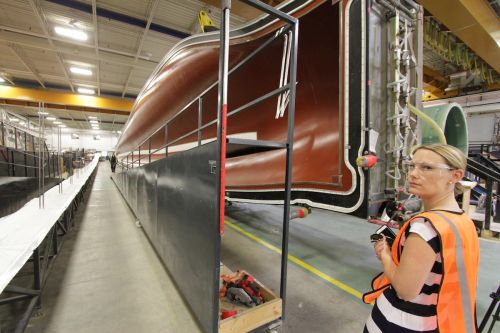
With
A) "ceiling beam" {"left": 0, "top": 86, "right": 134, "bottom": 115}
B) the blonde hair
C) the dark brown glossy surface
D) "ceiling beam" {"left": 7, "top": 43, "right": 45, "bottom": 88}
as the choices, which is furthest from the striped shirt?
"ceiling beam" {"left": 0, "top": 86, "right": 134, "bottom": 115}

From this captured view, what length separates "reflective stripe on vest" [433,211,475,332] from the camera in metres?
0.76

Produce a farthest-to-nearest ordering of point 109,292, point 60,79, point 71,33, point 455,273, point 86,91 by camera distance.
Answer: point 86,91, point 60,79, point 71,33, point 109,292, point 455,273

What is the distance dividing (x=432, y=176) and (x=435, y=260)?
0.98 feet

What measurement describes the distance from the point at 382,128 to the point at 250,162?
166 centimetres

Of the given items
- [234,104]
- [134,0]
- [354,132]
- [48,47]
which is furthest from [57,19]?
[354,132]

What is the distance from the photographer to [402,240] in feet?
2.96

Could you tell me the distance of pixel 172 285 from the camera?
2.11 m

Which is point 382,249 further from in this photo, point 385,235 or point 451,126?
point 451,126

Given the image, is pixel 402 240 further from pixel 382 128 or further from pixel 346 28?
pixel 346 28

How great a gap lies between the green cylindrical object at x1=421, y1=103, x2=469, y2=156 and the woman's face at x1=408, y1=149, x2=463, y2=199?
2008 millimetres

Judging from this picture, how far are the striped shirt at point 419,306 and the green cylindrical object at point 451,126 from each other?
2.19 metres

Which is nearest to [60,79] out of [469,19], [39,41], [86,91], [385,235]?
[86,91]

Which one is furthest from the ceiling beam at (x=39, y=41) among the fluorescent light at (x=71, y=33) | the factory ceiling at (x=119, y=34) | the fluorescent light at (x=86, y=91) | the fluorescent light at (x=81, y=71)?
the fluorescent light at (x=86, y=91)

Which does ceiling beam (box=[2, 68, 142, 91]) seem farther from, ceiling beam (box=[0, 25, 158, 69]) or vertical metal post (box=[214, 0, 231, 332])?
vertical metal post (box=[214, 0, 231, 332])
